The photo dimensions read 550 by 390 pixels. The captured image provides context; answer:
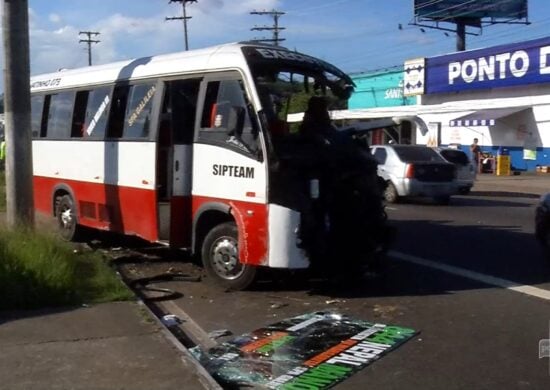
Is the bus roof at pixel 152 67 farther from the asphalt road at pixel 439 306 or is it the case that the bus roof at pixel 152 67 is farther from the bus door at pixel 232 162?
the asphalt road at pixel 439 306

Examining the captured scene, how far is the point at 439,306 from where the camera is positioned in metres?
9.13

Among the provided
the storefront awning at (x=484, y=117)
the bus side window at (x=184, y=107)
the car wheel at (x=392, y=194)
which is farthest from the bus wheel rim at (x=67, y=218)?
the storefront awning at (x=484, y=117)

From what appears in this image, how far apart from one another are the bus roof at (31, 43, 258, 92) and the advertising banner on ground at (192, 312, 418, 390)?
10.6ft

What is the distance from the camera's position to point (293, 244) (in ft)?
30.1

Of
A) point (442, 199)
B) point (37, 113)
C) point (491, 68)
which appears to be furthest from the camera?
point (491, 68)

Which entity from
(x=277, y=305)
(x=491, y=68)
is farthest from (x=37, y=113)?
(x=491, y=68)

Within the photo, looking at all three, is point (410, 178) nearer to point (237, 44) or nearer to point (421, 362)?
point (237, 44)

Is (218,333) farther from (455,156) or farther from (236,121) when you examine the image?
(455,156)

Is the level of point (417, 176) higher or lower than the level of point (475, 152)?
lower

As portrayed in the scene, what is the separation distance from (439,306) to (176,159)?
366 centimetres

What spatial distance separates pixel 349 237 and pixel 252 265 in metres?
1.16

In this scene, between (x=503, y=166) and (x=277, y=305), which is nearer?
(x=277, y=305)

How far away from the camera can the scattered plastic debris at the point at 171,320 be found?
8484mm

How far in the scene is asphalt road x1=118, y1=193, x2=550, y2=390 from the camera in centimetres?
670
